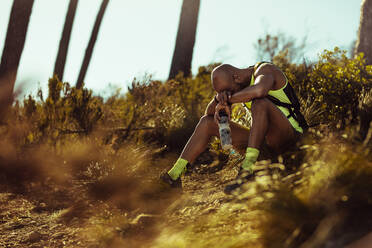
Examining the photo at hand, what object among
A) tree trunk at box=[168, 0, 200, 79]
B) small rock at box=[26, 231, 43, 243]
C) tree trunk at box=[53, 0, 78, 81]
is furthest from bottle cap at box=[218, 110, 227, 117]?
tree trunk at box=[53, 0, 78, 81]

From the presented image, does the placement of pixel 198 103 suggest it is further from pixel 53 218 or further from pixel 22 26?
pixel 53 218

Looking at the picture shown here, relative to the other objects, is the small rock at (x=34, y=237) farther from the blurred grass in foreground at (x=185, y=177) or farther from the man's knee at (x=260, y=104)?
the man's knee at (x=260, y=104)

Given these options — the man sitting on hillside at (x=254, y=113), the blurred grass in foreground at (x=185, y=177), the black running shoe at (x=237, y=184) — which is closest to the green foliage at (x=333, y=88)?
the blurred grass in foreground at (x=185, y=177)

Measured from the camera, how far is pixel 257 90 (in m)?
3.20

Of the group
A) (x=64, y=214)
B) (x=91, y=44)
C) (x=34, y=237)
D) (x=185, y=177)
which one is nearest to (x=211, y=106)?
(x=185, y=177)

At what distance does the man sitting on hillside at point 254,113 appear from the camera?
3199mm

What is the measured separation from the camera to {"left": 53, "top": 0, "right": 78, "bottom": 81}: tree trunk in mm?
9648

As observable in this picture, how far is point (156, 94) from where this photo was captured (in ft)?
21.5

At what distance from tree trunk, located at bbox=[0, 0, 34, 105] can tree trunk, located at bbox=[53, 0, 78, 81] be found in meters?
3.16

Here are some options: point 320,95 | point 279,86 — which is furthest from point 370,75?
point 279,86

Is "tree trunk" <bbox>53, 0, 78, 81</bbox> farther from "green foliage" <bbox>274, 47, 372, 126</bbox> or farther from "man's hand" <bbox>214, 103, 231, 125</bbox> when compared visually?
"man's hand" <bbox>214, 103, 231, 125</bbox>

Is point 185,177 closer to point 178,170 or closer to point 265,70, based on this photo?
point 178,170

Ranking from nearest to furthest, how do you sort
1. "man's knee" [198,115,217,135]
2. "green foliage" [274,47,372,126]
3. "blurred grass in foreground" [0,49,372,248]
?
1. "blurred grass in foreground" [0,49,372,248]
2. "man's knee" [198,115,217,135]
3. "green foliage" [274,47,372,126]

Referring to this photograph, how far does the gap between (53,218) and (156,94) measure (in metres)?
A: 3.25
